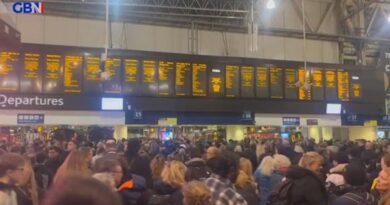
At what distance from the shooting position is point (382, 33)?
2080cm

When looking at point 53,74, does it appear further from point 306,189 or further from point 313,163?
point 306,189

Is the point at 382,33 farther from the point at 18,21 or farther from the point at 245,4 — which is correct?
the point at 18,21

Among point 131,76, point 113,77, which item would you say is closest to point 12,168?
point 113,77

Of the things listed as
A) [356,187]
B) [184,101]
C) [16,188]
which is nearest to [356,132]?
[184,101]

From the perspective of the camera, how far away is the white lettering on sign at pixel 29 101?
11.7 meters

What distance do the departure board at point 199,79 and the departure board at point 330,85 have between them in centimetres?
426

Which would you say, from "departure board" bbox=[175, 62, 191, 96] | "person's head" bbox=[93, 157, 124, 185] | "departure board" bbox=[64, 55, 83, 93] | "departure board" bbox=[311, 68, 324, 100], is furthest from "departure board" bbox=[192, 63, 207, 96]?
"person's head" bbox=[93, 157, 124, 185]

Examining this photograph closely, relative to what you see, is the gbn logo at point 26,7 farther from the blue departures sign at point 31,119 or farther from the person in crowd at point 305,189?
the person in crowd at point 305,189

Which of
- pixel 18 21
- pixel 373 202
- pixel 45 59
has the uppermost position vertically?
pixel 18 21

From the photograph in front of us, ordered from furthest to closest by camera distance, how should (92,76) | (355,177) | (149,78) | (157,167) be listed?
(149,78)
(92,76)
(157,167)
(355,177)

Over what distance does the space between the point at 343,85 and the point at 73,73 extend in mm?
8742

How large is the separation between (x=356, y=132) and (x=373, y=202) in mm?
14550

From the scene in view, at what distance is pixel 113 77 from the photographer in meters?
12.7

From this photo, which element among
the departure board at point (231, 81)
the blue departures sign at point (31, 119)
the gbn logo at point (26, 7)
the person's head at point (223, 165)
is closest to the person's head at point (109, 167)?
the person's head at point (223, 165)
